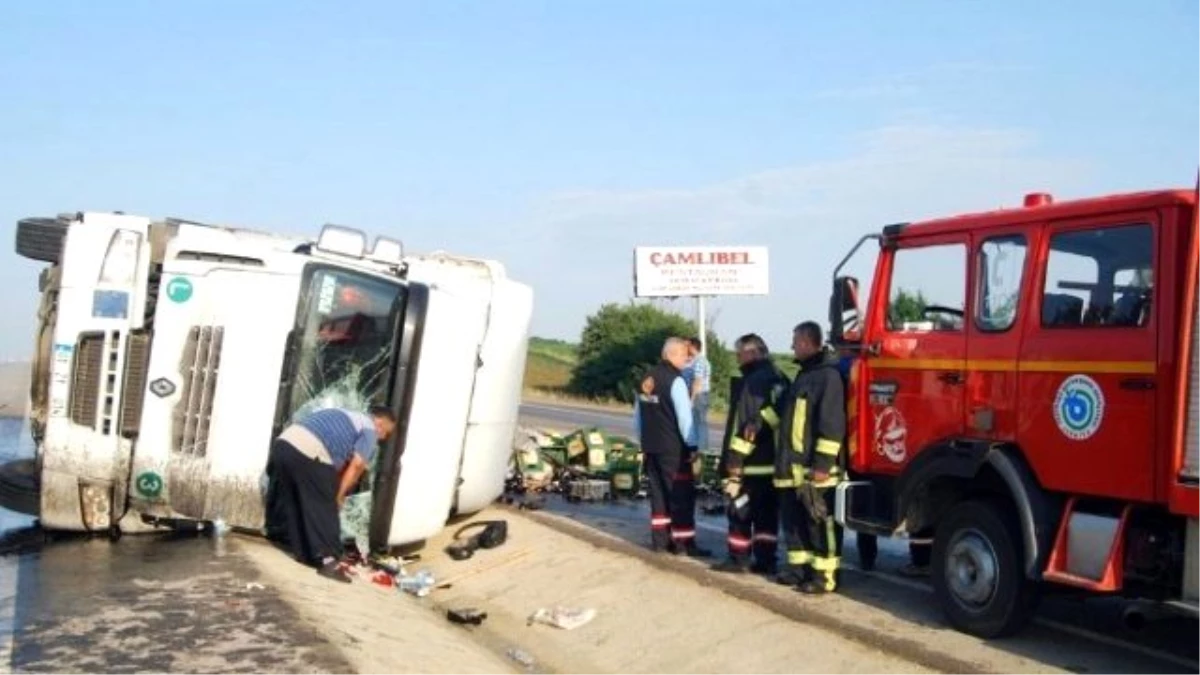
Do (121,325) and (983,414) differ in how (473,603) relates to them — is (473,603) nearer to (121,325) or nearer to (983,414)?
(121,325)

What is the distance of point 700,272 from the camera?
2633 centimetres

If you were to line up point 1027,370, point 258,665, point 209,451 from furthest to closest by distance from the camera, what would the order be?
point 209,451
point 1027,370
point 258,665

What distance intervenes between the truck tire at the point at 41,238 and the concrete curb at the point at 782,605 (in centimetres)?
504

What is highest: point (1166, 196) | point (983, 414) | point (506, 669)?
point (1166, 196)

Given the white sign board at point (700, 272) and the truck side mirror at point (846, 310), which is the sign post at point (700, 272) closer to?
the white sign board at point (700, 272)

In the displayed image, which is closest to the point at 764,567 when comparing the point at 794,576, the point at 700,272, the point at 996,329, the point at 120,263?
the point at 794,576

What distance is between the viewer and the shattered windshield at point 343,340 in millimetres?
9430

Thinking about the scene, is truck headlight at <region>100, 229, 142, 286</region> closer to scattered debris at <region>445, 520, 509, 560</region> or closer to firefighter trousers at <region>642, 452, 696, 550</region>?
scattered debris at <region>445, 520, 509, 560</region>

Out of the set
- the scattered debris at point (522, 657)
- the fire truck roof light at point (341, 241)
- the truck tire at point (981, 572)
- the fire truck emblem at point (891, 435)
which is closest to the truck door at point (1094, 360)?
the truck tire at point (981, 572)

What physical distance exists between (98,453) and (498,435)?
11.7 ft

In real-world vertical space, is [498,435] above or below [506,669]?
above

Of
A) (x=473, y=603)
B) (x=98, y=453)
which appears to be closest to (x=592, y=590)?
(x=473, y=603)

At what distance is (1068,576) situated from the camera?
672 centimetres

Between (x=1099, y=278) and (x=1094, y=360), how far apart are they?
1.67 ft
